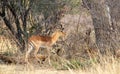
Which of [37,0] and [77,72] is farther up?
[37,0]

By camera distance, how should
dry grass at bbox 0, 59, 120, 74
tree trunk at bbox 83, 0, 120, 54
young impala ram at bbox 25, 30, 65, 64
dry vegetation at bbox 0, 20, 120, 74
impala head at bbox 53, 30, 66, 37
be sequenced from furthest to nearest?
impala head at bbox 53, 30, 66, 37 < young impala ram at bbox 25, 30, 65, 64 < tree trunk at bbox 83, 0, 120, 54 < dry vegetation at bbox 0, 20, 120, 74 < dry grass at bbox 0, 59, 120, 74

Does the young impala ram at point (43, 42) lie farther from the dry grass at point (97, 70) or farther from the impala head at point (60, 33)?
the dry grass at point (97, 70)

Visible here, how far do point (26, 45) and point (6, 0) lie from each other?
150 centimetres

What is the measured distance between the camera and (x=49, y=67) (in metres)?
11.8

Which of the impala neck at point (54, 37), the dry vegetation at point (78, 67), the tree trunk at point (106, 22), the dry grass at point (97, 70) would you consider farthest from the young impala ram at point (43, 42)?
the dry grass at point (97, 70)

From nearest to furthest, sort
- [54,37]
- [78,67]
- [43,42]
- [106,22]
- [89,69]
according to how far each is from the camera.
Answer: [89,69] → [78,67] → [106,22] → [43,42] → [54,37]

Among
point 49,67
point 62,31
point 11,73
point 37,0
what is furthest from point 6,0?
point 11,73

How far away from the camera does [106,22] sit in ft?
39.7

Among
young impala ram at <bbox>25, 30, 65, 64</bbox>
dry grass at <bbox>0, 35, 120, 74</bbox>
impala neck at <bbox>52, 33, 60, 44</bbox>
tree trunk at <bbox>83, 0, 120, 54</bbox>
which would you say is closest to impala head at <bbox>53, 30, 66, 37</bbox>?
young impala ram at <bbox>25, 30, 65, 64</bbox>

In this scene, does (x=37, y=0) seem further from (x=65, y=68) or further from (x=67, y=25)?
(x=65, y=68)

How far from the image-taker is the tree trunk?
467 inches

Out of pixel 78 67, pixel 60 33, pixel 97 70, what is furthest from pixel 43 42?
pixel 97 70

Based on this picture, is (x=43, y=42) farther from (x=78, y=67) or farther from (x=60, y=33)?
(x=78, y=67)

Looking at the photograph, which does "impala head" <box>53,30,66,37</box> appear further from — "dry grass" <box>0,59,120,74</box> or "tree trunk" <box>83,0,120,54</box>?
"dry grass" <box>0,59,120,74</box>
